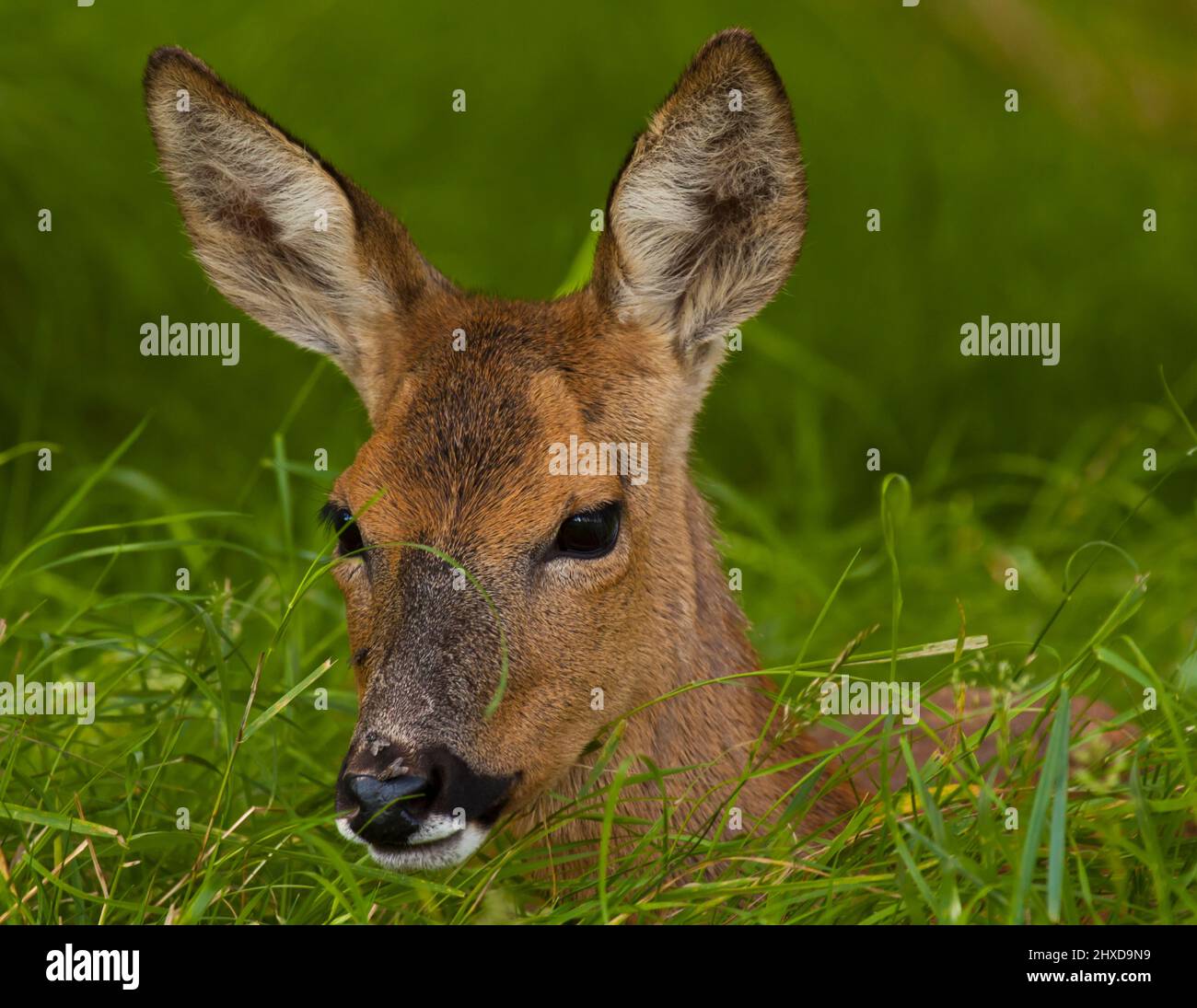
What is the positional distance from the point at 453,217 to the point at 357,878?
6.66 metres

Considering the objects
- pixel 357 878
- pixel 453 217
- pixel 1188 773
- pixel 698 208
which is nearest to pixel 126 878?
pixel 357 878

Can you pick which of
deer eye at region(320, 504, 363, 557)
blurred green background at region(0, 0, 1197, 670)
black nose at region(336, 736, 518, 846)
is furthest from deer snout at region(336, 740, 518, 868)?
blurred green background at region(0, 0, 1197, 670)

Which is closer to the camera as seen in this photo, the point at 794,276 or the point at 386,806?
the point at 386,806

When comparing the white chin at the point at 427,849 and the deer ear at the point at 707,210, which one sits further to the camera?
the deer ear at the point at 707,210

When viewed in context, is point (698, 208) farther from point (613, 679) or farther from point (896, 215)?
point (896, 215)

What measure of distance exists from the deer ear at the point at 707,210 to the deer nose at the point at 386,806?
5.84 ft

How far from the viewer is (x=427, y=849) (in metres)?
4.49

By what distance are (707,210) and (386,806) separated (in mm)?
2219
